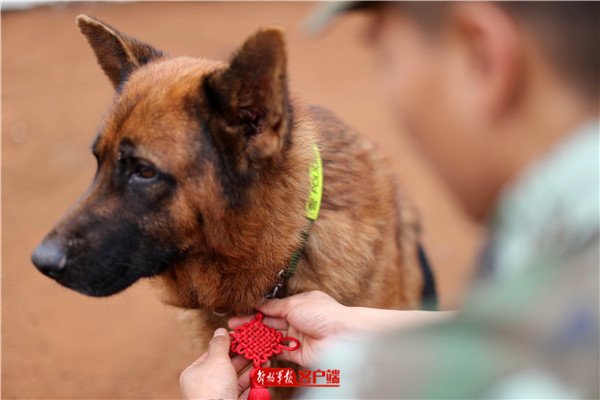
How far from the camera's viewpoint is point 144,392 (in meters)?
4.86

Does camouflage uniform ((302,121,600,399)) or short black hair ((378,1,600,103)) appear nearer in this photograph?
camouflage uniform ((302,121,600,399))

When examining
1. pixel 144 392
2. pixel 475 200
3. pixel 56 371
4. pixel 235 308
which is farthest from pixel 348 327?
pixel 56 371

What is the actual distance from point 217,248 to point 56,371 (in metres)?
3.20

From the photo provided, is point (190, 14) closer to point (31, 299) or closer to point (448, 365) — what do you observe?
point (31, 299)

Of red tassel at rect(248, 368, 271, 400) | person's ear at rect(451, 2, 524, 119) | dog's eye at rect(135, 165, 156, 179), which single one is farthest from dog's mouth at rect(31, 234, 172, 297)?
person's ear at rect(451, 2, 524, 119)

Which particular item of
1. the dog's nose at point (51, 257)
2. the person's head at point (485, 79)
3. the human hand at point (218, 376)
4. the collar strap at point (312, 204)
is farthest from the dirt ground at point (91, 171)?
the dog's nose at point (51, 257)

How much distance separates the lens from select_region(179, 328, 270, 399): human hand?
2.49 meters

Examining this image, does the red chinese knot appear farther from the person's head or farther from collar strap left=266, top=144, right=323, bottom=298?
the person's head

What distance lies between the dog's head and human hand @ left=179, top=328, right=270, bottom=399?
526mm

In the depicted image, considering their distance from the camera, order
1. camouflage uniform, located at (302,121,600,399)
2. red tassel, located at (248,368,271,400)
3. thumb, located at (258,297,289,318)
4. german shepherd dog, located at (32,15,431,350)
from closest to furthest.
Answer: camouflage uniform, located at (302,121,600,399)
german shepherd dog, located at (32,15,431,350)
red tassel, located at (248,368,271,400)
thumb, located at (258,297,289,318)

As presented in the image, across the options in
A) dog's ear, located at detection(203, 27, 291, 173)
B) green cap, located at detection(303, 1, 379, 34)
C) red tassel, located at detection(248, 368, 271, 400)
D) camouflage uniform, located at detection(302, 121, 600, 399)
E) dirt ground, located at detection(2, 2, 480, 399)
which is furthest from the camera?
dirt ground, located at detection(2, 2, 480, 399)

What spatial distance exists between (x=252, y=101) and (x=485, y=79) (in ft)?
4.23

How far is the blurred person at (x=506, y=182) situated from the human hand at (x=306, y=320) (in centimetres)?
119

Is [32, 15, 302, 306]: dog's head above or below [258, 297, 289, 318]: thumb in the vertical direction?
above
